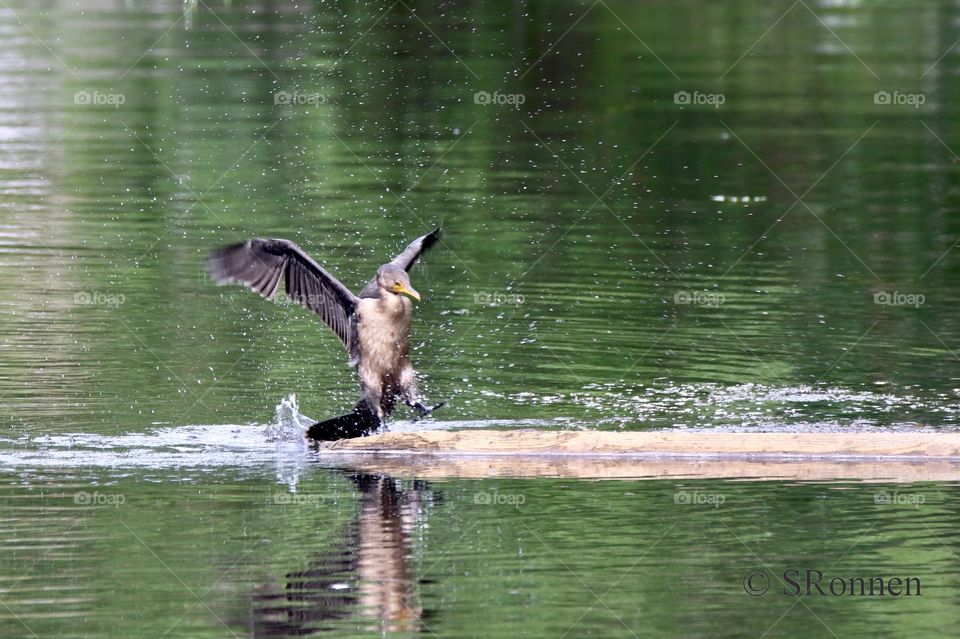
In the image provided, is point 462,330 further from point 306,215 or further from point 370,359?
point 306,215

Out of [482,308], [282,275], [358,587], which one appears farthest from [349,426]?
[482,308]

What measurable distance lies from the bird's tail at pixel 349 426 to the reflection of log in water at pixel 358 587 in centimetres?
147

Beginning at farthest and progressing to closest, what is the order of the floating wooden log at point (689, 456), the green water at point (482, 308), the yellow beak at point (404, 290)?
the yellow beak at point (404, 290) → the floating wooden log at point (689, 456) → the green water at point (482, 308)

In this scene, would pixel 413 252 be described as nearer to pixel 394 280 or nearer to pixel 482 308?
pixel 394 280

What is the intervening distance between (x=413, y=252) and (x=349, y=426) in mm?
1263

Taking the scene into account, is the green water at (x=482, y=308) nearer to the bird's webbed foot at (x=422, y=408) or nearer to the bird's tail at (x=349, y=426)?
the bird's webbed foot at (x=422, y=408)

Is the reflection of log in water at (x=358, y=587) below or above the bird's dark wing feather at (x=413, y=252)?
below

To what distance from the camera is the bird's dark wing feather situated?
11.5 metres

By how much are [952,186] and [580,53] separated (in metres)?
10.8

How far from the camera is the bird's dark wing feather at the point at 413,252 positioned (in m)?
11.5

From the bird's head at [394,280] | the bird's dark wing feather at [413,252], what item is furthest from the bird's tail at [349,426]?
the bird's dark wing feather at [413,252]

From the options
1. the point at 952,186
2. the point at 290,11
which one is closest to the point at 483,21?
the point at 290,11

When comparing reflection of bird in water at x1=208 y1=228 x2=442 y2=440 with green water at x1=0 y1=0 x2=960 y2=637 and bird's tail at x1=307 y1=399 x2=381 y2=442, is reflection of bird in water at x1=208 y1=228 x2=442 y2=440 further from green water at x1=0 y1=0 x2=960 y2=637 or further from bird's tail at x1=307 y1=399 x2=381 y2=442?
green water at x1=0 y1=0 x2=960 y2=637

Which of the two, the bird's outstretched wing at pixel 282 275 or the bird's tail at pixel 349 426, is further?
the bird's outstretched wing at pixel 282 275
